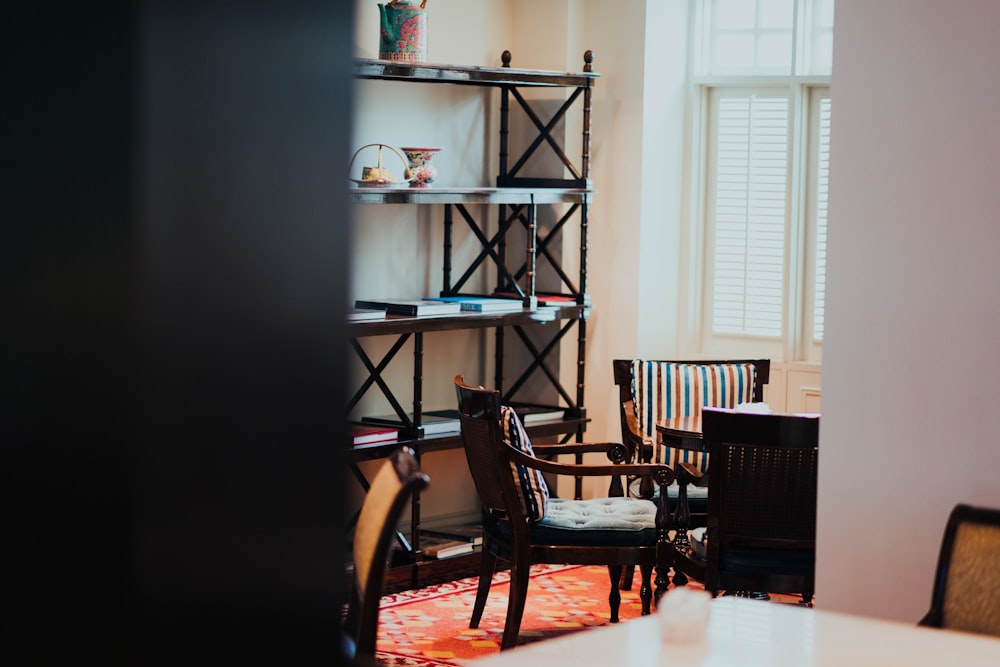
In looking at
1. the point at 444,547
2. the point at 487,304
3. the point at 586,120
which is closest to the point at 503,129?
the point at 586,120

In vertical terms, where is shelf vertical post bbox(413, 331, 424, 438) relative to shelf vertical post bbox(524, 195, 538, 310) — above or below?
below

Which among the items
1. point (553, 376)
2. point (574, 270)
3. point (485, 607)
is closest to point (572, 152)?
point (574, 270)

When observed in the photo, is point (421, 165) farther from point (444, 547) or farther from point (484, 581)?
point (484, 581)

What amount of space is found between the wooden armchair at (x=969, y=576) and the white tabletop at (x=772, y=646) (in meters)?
0.25

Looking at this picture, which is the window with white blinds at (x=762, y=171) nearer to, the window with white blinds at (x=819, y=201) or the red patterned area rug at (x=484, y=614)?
the window with white blinds at (x=819, y=201)

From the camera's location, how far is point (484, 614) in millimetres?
4938

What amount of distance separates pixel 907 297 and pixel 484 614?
259cm

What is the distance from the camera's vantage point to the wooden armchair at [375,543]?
2.69 metres

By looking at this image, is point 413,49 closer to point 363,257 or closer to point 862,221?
point 363,257

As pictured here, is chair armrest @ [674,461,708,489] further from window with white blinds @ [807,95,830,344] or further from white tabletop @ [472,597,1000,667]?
white tabletop @ [472,597,1000,667]

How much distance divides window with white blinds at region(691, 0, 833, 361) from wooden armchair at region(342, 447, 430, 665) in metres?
3.60

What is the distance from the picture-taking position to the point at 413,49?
539cm

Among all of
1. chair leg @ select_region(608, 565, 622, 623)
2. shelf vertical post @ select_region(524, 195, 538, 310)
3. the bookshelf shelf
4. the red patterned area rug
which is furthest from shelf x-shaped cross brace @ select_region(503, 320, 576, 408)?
chair leg @ select_region(608, 565, 622, 623)

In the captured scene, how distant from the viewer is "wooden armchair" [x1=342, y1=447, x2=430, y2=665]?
2.69 metres
